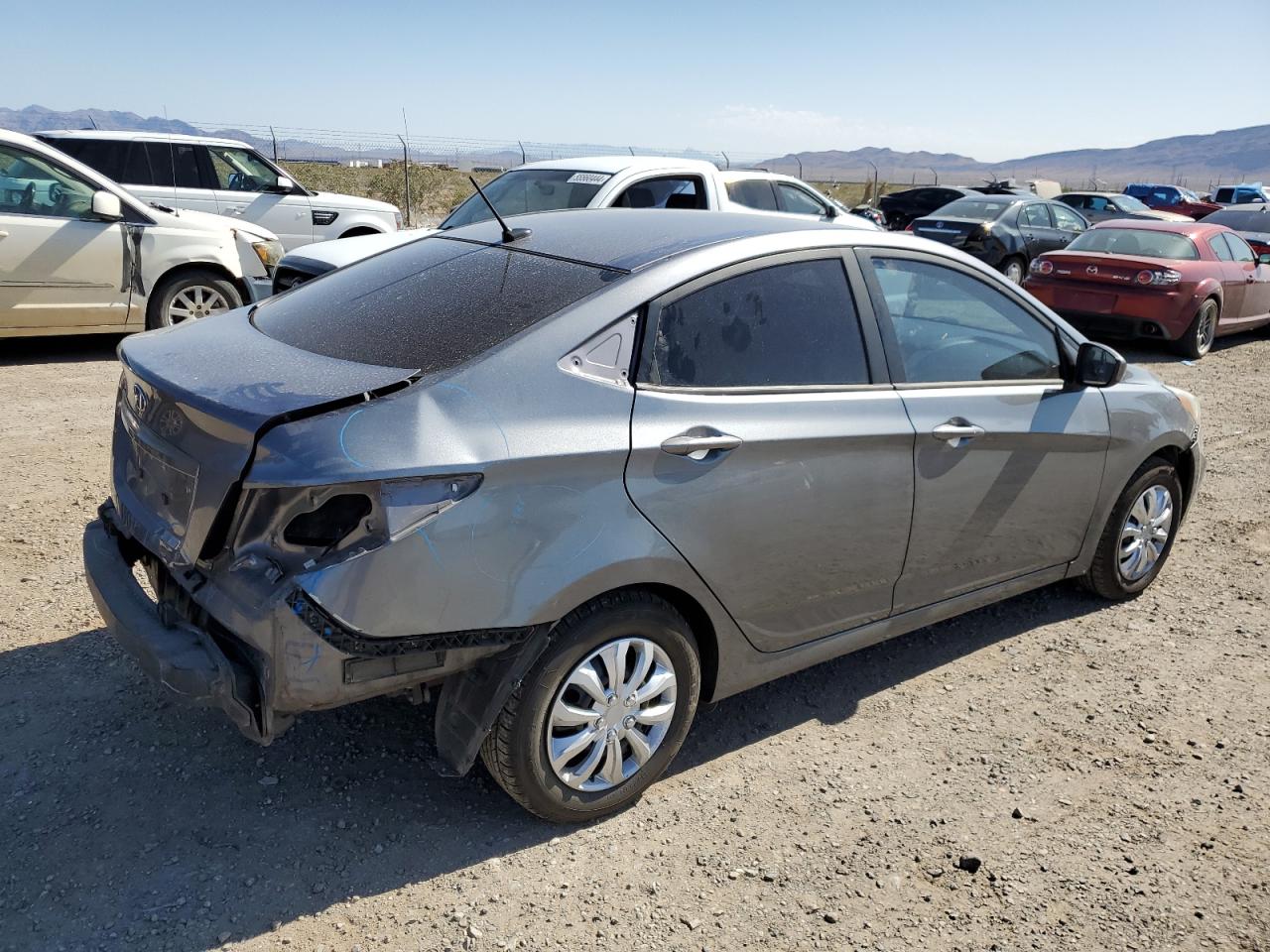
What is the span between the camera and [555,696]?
288 cm

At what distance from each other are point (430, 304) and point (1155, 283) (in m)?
10.0

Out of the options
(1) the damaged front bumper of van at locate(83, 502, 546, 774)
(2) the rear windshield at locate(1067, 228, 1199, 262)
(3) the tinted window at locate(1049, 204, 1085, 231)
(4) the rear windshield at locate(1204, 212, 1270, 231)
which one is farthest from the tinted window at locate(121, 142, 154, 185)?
(4) the rear windshield at locate(1204, 212, 1270, 231)

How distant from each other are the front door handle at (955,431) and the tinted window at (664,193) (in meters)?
5.19

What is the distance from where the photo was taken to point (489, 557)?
2650 mm

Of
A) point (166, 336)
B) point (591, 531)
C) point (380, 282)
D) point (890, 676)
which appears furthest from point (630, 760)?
point (166, 336)

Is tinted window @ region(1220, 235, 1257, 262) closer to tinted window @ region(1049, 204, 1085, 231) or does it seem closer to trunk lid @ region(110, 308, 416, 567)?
tinted window @ region(1049, 204, 1085, 231)

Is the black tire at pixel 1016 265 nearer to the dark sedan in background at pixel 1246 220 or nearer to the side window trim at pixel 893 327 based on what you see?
the dark sedan in background at pixel 1246 220

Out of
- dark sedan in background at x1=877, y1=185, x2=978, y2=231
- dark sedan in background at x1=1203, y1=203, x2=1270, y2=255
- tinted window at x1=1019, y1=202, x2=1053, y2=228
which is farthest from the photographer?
dark sedan in background at x1=877, y1=185, x2=978, y2=231

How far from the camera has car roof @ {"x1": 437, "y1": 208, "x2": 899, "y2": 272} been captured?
3.30 m

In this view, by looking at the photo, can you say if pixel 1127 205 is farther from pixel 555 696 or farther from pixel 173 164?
pixel 555 696

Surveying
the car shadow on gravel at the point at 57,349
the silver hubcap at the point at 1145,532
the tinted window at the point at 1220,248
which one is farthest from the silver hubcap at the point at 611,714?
A: the tinted window at the point at 1220,248

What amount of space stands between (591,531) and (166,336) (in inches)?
65.1

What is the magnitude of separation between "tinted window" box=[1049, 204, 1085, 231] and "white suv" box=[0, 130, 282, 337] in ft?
42.8

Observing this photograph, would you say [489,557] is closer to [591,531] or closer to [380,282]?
[591,531]
